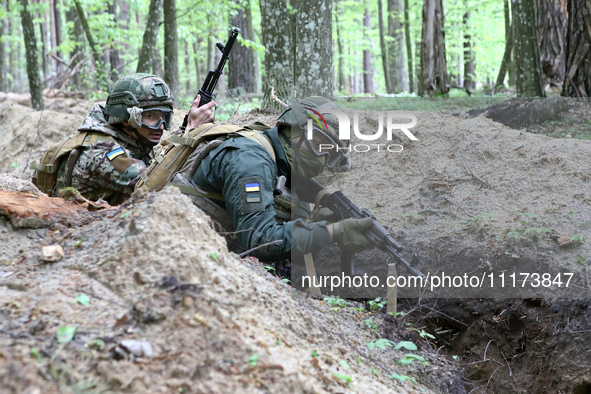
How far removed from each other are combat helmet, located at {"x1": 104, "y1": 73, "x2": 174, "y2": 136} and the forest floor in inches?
45.0

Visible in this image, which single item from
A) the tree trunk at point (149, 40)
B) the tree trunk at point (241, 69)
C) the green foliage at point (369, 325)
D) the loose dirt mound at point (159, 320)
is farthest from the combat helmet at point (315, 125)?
the tree trunk at point (241, 69)

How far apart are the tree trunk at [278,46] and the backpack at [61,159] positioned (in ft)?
9.33

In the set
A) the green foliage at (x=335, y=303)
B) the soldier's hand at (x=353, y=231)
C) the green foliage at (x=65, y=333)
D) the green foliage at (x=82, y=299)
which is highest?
the green foliage at (x=82, y=299)

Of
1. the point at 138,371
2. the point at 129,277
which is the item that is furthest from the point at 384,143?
the point at 138,371

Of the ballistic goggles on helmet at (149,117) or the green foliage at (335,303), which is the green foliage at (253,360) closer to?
the green foliage at (335,303)

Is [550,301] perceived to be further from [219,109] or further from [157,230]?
[219,109]

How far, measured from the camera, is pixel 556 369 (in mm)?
3424

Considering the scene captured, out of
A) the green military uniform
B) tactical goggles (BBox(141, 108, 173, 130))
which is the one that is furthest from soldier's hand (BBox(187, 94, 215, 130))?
the green military uniform

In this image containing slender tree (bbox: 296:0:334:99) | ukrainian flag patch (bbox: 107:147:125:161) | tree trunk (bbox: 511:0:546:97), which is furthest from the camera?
tree trunk (bbox: 511:0:546:97)

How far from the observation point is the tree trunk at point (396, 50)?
653 inches

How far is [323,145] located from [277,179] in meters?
0.45

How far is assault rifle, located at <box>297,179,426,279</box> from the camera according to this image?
3521mm

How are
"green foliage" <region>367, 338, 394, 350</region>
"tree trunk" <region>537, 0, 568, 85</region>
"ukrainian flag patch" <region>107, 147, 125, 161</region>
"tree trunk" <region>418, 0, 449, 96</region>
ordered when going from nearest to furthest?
"green foliage" <region>367, 338, 394, 350</region> → "ukrainian flag patch" <region>107, 147, 125, 161</region> → "tree trunk" <region>537, 0, 568, 85</region> → "tree trunk" <region>418, 0, 449, 96</region>

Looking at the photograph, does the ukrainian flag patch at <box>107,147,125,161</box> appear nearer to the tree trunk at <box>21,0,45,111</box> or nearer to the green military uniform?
the green military uniform
